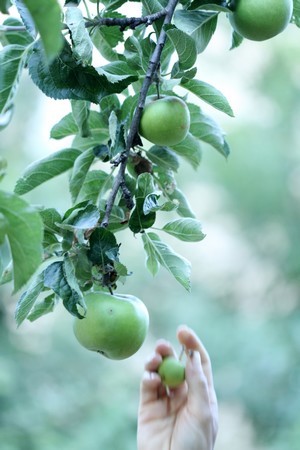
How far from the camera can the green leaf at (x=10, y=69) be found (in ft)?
1.70

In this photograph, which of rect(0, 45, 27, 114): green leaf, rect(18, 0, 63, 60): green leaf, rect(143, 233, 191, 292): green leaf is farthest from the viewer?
rect(143, 233, 191, 292): green leaf

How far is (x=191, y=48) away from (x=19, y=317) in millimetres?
279

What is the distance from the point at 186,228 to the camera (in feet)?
2.10

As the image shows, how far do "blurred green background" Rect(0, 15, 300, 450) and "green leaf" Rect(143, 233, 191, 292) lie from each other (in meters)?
3.36

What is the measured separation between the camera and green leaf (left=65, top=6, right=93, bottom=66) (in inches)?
20.8

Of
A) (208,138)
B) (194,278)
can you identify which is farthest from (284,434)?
(208,138)

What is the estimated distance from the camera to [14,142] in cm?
482

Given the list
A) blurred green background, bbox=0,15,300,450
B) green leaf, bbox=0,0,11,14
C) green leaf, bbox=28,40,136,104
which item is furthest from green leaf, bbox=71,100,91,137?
blurred green background, bbox=0,15,300,450

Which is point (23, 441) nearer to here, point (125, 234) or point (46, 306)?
point (125, 234)

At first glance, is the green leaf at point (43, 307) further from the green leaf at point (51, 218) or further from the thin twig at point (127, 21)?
the thin twig at point (127, 21)

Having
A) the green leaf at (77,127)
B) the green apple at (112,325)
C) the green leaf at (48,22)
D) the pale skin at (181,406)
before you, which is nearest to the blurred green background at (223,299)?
the pale skin at (181,406)

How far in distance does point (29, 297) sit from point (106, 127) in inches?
8.2

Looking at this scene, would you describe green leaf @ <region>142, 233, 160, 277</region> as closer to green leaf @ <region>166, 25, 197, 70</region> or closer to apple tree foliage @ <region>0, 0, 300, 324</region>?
apple tree foliage @ <region>0, 0, 300, 324</region>

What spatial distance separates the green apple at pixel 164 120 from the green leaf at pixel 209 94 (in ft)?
0.12
